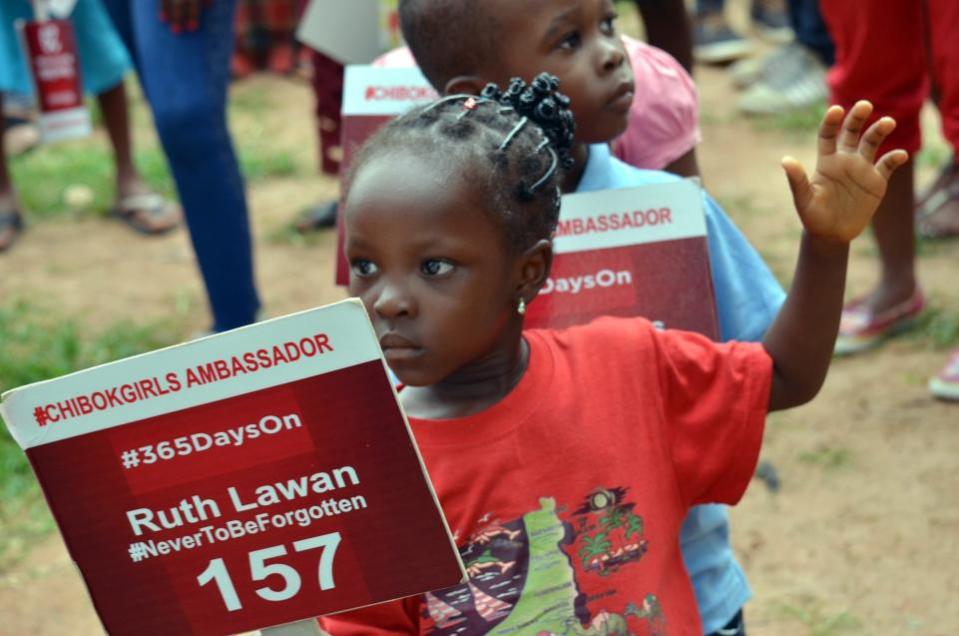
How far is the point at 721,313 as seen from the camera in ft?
7.19

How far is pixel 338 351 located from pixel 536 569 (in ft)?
1.44

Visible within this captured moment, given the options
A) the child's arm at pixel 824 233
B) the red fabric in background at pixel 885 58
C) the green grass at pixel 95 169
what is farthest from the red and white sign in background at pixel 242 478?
the green grass at pixel 95 169

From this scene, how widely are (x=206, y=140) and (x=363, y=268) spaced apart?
2291 mm

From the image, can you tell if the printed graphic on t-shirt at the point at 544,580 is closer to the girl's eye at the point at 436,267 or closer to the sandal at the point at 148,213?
the girl's eye at the point at 436,267

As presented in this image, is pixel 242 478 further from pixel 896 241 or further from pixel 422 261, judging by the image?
pixel 896 241

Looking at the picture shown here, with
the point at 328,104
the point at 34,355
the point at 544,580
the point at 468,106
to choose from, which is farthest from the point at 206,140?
the point at 544,580

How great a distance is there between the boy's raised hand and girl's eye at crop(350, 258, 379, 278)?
0.53 metres

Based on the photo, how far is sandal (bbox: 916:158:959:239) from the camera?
15.4 ft

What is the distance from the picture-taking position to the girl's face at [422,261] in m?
1.65

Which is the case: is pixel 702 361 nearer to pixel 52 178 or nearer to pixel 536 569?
pixel 536 569

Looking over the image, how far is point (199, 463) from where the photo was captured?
1.50 meters

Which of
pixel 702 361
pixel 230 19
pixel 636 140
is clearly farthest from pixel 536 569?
pixel 230 19

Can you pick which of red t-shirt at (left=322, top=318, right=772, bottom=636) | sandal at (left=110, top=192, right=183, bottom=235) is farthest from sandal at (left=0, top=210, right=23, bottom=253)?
red t-shirt at (left=322, top=318, right=772, bottom=636)

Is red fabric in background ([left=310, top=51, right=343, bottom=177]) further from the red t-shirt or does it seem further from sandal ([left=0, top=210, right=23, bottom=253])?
the red t-shirt
